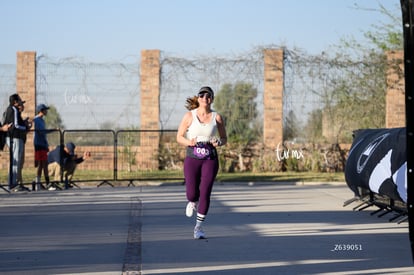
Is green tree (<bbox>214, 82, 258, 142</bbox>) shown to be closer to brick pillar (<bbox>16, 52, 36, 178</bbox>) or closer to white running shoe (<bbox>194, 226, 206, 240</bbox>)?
brick pillar (<bbox>16, 52, 36, 178</bbox>)

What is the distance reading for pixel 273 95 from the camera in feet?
83.8

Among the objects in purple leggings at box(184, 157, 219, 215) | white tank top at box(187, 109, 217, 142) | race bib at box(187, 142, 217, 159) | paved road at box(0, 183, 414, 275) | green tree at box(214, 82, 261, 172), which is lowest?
paved road at box(0, 183, 414, 275)

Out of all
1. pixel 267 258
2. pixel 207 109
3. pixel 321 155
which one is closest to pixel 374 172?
pixel 207 109

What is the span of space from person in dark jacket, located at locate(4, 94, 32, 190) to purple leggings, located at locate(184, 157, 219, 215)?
7.85 metres

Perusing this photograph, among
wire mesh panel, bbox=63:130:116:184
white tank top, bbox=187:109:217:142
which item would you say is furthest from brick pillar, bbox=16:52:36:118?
white tank top, bbox=187:109:217:142

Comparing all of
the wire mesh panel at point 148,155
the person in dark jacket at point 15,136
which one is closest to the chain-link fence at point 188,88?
the wire mesh panel at point 148,155

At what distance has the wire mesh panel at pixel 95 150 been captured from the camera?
2247 cm

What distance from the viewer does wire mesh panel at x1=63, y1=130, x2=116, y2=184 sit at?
22.5 metres

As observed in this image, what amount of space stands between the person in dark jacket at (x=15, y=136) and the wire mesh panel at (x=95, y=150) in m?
3.90

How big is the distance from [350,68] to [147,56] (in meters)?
6.18

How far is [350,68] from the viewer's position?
86.5 ft

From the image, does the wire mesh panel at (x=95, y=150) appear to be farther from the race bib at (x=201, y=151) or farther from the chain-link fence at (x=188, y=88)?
the race bib at (x=201, y=151)

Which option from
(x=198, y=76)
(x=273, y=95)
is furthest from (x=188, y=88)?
(x=273, y=95)

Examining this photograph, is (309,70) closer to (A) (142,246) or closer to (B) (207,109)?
(B) (207,109)
